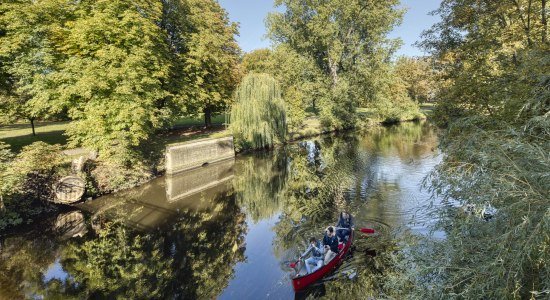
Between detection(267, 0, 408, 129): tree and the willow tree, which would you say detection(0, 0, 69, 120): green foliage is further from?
detection(267, 0, 408, 129): tree

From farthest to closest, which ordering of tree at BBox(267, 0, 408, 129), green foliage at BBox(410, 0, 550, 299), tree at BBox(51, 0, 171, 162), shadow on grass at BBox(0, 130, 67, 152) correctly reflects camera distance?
tree at BBox(267, 0, 408, 129)
shadow on grass at BBox(0, 130, 67, 152)
tree at BBox(51, 0, 171, 162)
green foliage at BBox(410, 0, 550, 299)

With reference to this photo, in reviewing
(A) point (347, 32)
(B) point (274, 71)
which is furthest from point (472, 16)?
(B) point (274, 71)

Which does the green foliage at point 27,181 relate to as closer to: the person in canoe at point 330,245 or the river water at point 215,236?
the river water at point 215,236

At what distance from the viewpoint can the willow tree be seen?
3086cm

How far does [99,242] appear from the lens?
1345 centimetres

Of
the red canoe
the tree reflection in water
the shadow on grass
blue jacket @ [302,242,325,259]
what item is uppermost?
the shadow on grass

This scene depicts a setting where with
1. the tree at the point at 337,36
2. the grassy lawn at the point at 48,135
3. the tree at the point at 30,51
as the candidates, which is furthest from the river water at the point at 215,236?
the tree at the point at 337,36

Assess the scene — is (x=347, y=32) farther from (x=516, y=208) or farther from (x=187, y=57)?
(x=516, y=208)

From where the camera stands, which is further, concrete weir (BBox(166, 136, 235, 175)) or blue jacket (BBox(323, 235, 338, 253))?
concrete weir (BBox(166, 136, 235, 175))

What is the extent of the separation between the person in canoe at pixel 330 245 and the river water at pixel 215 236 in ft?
2.20

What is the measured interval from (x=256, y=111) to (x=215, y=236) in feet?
60.2

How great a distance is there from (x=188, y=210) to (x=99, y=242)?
15.8 ft

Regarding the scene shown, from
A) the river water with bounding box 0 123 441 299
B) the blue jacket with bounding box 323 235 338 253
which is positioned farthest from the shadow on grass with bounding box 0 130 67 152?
the blue jacket with bounding box 323 235 338 253

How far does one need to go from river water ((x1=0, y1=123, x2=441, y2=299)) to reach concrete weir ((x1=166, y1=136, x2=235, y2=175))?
100 cm
